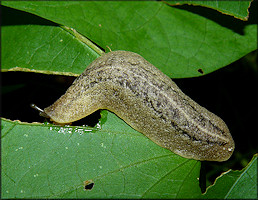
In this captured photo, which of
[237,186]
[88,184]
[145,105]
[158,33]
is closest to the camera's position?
[237,186]

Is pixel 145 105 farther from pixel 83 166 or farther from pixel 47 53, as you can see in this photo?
pixel 47 53

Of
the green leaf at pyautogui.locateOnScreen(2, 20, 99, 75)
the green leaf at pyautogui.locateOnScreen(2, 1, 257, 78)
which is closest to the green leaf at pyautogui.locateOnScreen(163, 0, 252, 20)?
the green leaf at pyautogui.locateOnScreen(2, 1, 257, 78)

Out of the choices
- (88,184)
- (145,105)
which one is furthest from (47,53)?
(88,184)

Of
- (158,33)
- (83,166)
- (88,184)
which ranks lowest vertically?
(88,184)

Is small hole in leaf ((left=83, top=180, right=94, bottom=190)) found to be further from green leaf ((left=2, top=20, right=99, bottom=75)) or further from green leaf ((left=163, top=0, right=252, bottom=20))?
green leaf ((left=163, top=0, right=252, bottom=20))

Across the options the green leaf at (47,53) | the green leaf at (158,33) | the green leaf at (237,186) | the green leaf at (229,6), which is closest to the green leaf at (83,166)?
the green leaf at (237,186)

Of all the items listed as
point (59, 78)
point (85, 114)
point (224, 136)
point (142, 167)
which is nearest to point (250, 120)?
point (224, 136)
